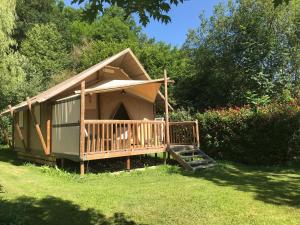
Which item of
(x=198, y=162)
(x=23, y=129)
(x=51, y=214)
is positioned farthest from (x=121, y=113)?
(x=51, y=214)

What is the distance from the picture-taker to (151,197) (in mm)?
8133

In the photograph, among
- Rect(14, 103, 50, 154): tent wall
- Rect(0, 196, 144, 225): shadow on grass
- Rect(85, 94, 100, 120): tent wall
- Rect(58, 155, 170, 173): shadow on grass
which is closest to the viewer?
Rect(0, 196, 144, 225): shadow on grass

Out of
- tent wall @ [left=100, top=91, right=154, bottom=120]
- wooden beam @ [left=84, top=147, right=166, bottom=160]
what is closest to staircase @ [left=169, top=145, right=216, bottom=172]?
wooden beam @ [left=84, top=147, right=166, bottom=160]

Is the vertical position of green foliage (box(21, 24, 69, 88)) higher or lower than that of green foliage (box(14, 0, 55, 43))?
lower

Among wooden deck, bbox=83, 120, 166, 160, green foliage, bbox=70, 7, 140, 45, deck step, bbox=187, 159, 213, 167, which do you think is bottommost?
deck step, bbox=187, 159, 213, 167

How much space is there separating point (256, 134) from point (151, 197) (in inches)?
288

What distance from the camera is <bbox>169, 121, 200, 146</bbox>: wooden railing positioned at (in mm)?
14938

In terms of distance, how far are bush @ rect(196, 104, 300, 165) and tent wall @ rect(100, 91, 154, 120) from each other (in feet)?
9.16

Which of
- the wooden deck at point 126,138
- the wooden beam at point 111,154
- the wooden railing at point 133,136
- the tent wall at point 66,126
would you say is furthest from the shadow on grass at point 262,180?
the tent wall at point 66,126

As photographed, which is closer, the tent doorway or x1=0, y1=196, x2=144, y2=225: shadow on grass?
x1=0, y1=196, x2=144, y2=225: shadow on grass

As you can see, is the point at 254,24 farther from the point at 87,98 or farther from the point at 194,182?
the point at 194,182

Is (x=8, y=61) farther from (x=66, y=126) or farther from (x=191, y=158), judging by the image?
(x=191, y=158)


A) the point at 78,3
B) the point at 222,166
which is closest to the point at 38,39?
the point at 222,166

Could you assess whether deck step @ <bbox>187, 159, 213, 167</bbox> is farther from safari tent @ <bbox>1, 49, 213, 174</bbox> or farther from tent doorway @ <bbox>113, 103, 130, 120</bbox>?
tent doorway @ <bbox>113, 103, 130, 120</bbox>
